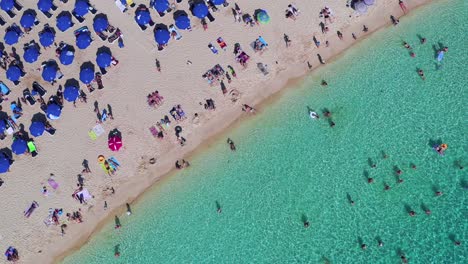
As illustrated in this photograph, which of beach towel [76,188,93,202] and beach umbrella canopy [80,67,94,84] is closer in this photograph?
beach umbrella canopy [80,67,94,84]

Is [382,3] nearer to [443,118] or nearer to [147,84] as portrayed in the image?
[443,118]

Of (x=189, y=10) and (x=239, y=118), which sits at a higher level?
(x=189, y=10)

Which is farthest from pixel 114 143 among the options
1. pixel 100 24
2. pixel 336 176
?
pixel 336 176

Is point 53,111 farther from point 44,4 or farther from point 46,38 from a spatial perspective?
point 44,4

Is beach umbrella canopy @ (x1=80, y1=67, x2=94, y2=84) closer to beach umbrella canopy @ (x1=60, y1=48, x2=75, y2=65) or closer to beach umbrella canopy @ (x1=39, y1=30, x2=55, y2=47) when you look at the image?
beach umbrella canopy @ (x1=60, y1=48, x2=75, y2=65)

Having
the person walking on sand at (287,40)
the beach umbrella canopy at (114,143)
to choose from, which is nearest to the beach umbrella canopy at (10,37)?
the beach umbrella canopy at (114,143)

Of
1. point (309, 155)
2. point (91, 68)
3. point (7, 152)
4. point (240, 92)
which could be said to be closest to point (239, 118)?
point (240, 92)

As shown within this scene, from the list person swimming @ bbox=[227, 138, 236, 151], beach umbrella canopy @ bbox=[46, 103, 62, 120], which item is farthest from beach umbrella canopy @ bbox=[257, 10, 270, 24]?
beach umbrella canopy @ bbox=[46, 103, 62, 120]
